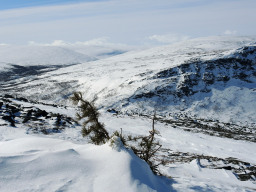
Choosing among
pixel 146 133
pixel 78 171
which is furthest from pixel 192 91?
pixel 78 171

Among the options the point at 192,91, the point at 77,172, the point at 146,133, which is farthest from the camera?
the point at 192,91

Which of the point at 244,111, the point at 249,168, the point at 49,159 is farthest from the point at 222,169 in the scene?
the point at 244,111

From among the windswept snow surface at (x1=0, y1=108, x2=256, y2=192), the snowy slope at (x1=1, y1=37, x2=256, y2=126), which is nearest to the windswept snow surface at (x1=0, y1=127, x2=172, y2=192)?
the windswept snow surface at (x1=0, y1=108, x2=256, y2=192)

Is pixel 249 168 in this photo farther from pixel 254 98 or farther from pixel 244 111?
pixel 254 98

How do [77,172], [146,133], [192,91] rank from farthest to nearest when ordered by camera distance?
[192,91] → [146,133] → [77,172]

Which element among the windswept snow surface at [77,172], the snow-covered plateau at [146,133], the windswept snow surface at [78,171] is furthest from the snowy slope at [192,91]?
the windswept snow surface at [77,172]

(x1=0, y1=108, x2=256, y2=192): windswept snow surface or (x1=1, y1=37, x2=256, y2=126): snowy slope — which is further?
(x1=1, y1=37, x2=256, y2=126): snowy slope

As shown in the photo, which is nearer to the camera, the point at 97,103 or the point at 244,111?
the point at 244,111

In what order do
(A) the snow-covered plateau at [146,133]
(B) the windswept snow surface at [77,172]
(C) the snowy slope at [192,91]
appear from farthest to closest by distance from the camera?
(C) the snowy slope at [192,91] < (A) the snow-covered plateau at [146,133] < (B) the windswept snow surface at [77,172]

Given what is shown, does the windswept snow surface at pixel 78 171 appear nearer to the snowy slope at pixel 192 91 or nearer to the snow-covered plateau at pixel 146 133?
the snow-covered plateau at pixel 146 133

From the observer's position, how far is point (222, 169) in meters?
12.0

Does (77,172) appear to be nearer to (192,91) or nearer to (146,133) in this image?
(146,133)

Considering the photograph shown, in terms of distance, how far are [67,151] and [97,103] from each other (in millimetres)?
43098

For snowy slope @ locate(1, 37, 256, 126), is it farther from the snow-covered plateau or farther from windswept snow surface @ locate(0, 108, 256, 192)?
windswept snow surface @ locate(0, 108, 256, 192)
